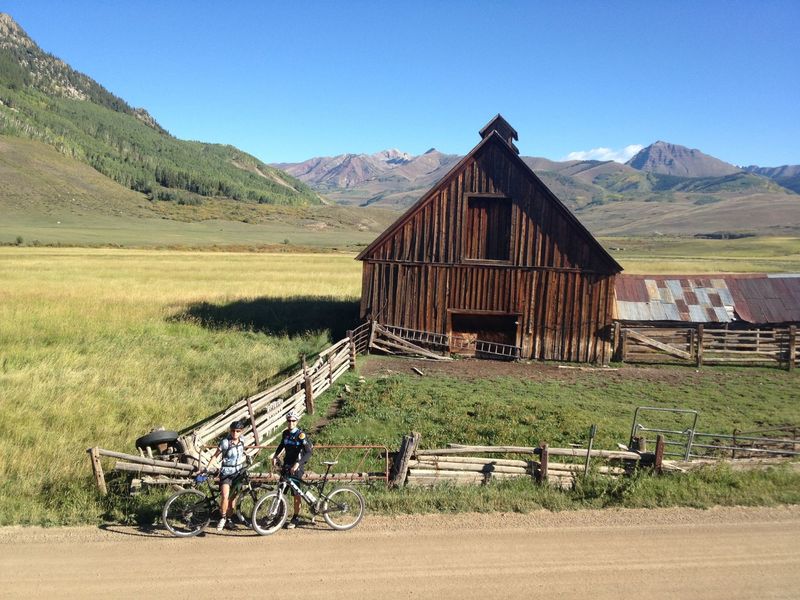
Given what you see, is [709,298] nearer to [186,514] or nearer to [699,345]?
[699,345]

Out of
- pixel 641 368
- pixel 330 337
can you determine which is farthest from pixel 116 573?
pixel 641 368

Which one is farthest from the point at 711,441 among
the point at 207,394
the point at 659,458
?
the point at 207,394

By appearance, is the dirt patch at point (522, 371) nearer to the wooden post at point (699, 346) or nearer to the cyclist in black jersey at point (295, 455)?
the wooden post at point (699, 346)

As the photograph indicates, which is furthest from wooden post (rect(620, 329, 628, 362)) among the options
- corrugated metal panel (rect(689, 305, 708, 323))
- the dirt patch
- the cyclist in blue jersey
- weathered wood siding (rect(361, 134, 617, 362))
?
the cyclist in blue jersey

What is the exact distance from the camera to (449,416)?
15414 mm

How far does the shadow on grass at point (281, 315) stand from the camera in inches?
1093

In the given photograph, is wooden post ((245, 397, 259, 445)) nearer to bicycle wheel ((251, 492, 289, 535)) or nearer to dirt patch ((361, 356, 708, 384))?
bicycle wheel ((251, 492, 289, 535))

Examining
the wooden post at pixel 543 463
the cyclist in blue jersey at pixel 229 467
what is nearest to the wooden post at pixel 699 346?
the wooden post at pixel 543 463

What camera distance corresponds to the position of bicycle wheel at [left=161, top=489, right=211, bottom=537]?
9.11m

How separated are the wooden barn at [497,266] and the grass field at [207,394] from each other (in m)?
3.53

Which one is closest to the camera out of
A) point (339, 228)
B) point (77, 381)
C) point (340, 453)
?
point (340, 453)

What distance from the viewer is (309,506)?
32.0 ft

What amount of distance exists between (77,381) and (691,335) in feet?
70.4

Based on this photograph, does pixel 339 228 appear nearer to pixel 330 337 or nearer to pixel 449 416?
pixel 330 337
